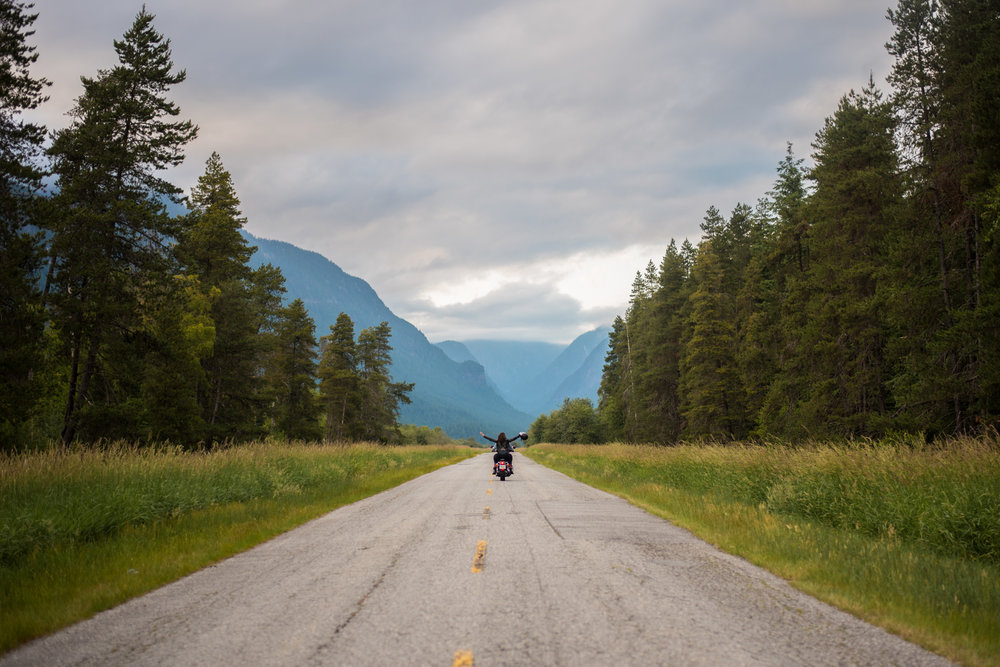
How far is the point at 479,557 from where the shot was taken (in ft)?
23.3

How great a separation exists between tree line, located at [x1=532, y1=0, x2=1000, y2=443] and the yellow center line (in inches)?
510

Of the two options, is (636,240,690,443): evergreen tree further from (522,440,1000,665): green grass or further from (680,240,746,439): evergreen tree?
(522,440,1000,665): green grass

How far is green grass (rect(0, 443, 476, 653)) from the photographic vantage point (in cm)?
586

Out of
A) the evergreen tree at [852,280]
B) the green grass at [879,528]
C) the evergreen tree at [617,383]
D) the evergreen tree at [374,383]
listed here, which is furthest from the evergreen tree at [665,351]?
the green grass at [879,528]

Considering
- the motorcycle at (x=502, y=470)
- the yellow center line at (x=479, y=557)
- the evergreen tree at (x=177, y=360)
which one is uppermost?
the evergreen tree at (x=177, y=360)

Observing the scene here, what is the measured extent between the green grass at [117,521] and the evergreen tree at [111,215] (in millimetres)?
8606

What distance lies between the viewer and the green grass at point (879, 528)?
5023mm

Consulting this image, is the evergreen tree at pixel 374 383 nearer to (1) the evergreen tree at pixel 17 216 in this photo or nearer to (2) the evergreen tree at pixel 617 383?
(2) the evergreen tree at pixel 617 383

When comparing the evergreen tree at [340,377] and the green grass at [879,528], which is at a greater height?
the evergreen tree at [340,377]

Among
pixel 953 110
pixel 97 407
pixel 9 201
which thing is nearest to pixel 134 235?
pixel 9 201

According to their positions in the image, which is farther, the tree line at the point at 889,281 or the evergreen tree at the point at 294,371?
the evergreen tree at the point at 294,371

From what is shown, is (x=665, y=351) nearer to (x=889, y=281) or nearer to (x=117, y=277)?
(x=889, y=281)

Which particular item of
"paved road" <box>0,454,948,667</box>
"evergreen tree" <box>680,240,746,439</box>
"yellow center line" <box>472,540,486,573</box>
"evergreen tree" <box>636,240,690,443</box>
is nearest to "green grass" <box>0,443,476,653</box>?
"paved road" <box>0,454,948,667</box>

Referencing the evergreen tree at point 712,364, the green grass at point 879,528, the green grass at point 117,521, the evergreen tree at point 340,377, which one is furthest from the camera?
the evergreen tree at point 340,377
